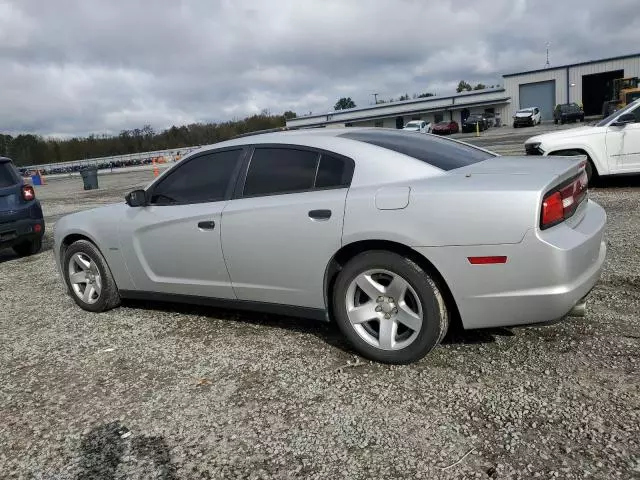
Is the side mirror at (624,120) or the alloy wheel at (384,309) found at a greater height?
the side mirror at (624,120)

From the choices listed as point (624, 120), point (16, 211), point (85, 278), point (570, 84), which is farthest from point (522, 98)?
point (85, 278)

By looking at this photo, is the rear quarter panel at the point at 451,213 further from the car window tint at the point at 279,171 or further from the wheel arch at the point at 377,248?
the car window tint at the point at 279,171

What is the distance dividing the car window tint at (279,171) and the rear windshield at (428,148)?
395 mm

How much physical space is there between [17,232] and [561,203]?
24.9 feet

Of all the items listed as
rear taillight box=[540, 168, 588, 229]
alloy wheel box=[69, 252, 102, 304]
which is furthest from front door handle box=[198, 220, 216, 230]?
rear taillight box=[540, 168, 588, 229]

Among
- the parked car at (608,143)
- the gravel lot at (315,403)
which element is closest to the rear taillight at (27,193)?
the gravel lot at (315,403)

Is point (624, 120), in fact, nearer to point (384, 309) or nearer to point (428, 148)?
point (428, 148)

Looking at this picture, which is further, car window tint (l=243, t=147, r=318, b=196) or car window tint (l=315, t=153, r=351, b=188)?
car window tint (l=243, t=147, r=318, b=196)

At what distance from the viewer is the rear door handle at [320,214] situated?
→ 134 inches

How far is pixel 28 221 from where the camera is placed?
798 centimetres

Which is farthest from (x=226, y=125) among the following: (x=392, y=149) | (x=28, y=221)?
(x=392, y=149)

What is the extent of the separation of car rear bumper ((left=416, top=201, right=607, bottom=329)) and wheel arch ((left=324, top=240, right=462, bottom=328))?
9 cm

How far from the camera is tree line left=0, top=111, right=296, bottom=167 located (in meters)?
81.9

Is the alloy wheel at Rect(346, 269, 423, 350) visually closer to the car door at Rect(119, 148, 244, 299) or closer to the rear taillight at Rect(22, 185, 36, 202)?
the car door at Rect(119, 148, 244, 299)
